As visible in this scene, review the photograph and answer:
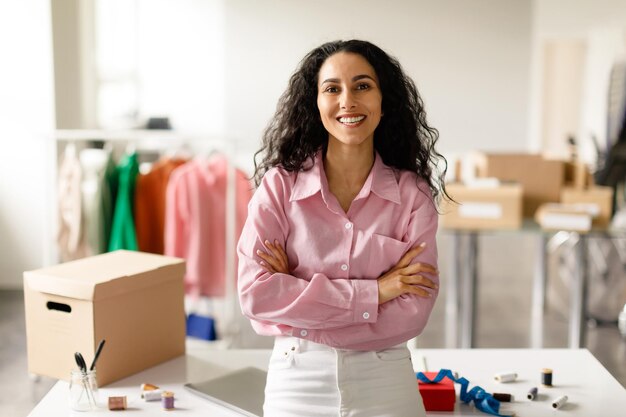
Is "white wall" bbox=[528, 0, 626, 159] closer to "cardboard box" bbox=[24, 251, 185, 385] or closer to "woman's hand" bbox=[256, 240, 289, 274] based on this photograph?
"cardboard box" bbox=[24, 251, 185, 385]

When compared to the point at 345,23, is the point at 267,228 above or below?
below

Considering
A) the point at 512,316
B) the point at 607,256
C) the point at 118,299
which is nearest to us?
the point at 118,299

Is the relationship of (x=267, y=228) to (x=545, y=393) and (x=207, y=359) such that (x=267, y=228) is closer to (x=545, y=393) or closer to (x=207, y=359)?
(x=207, y=359)

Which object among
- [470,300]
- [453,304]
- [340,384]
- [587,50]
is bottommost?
[453,304]

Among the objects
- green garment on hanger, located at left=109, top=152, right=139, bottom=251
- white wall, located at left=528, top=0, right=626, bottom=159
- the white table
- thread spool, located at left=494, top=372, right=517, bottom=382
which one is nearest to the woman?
the white table

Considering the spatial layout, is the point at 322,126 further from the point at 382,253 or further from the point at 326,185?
the point at 382,253

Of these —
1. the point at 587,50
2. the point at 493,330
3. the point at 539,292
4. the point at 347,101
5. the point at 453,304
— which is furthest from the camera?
the point at 587,50

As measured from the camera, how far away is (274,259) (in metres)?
1.72

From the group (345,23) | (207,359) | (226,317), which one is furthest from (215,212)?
(345,23)

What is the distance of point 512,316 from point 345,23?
13.8 feet

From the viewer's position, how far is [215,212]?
3.84 m

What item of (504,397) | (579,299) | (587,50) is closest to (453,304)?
(579,299)

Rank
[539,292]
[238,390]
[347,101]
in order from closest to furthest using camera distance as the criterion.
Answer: [347,101] < [238,390] < [539,292]

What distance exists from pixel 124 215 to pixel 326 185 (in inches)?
85.4
